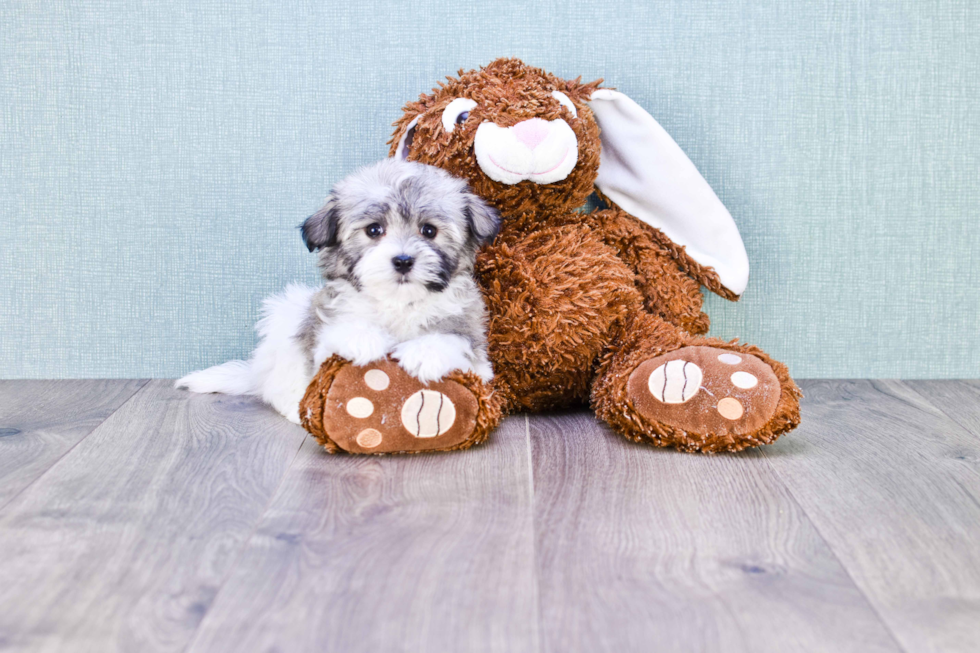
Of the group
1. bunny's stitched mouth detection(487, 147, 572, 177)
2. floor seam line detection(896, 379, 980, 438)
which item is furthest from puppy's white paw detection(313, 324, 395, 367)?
floor seam line detection(896, 379, 980, 438)

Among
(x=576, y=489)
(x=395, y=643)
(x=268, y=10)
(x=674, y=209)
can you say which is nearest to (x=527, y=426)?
(x=576, y=489)

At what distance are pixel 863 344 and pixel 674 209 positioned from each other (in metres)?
0.66

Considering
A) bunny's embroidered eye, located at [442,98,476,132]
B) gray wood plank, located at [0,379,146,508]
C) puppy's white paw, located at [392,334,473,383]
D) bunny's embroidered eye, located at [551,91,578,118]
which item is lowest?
gray wood plank, located at [0,379,146,508]

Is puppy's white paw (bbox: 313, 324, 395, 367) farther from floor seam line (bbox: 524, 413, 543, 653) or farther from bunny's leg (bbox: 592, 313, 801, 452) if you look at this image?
bunny's leg (bbox: 592, 313, 801, 452)

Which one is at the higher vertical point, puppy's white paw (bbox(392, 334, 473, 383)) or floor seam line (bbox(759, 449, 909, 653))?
puppy's white paw (bbox(392, 334, 473, 383))

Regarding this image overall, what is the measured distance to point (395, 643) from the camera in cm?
86

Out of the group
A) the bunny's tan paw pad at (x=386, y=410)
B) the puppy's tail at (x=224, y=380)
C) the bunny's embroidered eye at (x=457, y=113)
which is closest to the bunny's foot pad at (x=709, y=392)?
the bunny's tan paw pad at (x=386, y=410)

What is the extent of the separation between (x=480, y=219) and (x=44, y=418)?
3.37 feet

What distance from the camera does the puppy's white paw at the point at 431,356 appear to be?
144 centimetres

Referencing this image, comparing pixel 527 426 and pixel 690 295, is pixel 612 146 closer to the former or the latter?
pixel 690 295

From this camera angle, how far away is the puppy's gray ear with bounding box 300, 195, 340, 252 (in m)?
1.48

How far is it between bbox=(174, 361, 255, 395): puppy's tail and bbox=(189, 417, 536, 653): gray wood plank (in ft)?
1.85

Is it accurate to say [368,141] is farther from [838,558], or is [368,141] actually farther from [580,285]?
[838,558]

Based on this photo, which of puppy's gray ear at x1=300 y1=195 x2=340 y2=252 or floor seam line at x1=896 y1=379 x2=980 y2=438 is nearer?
puppy's gray ear at x1=300 y1=195 x2=340 y2=252
